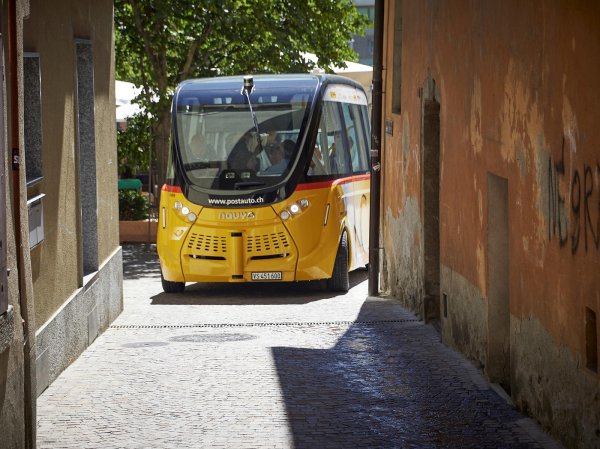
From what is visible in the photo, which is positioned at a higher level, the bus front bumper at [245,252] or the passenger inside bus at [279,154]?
the passenger inside bus at [279,154]

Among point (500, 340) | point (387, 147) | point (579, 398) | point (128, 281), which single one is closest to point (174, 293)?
point (128, 281)

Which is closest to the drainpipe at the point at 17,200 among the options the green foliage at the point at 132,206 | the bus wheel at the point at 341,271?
the bus wheel at the point at 341,271

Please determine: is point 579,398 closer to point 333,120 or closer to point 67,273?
point 67,273

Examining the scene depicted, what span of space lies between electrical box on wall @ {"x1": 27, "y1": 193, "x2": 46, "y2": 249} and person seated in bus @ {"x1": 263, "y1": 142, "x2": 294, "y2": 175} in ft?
23.9

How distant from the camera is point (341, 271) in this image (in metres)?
18.8

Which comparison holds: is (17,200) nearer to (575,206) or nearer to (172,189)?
(575,206)

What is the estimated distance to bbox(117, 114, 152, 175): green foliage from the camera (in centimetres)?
2861

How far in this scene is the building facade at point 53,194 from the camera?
7945mm

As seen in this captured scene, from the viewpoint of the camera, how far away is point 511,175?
9992mm

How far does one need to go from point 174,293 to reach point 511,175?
32.6 feet

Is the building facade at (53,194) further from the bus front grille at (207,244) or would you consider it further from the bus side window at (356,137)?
the bus side window at (356,137)

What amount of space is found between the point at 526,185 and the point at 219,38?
18.8m

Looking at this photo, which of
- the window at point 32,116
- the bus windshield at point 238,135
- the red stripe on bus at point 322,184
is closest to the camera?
the window at point 32,116

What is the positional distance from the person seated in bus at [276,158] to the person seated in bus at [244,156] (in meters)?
0.17
